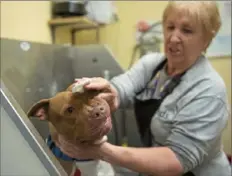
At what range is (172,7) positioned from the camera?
1051mm

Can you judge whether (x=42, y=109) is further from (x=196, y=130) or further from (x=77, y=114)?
(x=196, y=130)

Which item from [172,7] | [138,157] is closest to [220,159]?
[138,157]

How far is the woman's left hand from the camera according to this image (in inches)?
27.8

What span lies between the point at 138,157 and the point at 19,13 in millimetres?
861

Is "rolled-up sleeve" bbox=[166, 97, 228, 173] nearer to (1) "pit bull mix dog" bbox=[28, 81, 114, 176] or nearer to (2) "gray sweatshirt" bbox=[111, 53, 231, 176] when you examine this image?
(2) "gray sweatshirt" bbox=[111, 53, 231, 176]

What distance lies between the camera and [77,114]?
A: 0.69 m

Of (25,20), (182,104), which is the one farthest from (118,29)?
(182,104)

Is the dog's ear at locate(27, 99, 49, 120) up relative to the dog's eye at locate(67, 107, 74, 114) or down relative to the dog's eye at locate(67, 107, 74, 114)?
down

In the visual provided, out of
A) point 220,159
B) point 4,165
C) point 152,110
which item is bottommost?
point 220,159

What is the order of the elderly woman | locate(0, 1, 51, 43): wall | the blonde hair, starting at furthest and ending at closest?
locate(0, 1, 51, 43): wall
the blonde hair
the elderly woman

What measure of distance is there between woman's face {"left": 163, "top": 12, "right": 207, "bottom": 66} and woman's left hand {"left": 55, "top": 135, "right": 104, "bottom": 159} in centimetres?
43

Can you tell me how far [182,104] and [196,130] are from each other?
82mm

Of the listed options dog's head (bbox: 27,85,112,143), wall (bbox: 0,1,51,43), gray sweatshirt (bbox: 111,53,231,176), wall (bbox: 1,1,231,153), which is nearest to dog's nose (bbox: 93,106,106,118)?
dog's head (bbox: 27,85,112,143)

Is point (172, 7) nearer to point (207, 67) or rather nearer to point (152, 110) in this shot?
point (207, 67)
